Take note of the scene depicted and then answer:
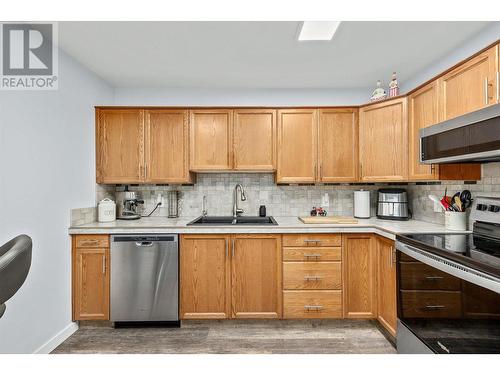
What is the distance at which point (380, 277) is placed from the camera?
7.98 feet

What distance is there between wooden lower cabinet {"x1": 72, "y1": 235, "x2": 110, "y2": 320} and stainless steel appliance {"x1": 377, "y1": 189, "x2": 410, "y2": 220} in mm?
2611

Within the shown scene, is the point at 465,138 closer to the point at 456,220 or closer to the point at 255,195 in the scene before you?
the point at 456,220

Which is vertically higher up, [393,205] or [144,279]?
[393,205]

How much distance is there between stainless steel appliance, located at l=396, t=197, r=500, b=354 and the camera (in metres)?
1.29

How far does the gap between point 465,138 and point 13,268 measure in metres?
2.06

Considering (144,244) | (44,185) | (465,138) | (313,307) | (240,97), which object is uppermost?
(240,97)

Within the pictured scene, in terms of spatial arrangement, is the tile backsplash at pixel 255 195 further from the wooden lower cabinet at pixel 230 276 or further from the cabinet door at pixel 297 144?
the wooden lower cabinet at pixel 230 276

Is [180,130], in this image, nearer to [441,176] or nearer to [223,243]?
[223,243]

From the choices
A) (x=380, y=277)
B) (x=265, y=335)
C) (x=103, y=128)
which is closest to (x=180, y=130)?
(x=103, y=128)

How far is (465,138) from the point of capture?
162 cm

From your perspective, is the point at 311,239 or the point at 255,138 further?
the point at 255,138

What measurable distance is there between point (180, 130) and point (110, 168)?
2.62 ft

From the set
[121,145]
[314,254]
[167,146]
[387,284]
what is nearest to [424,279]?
[387,284]

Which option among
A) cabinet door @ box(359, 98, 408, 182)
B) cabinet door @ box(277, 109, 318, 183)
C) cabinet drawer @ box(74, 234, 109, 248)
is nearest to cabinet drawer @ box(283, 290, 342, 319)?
cabinet door @ box(277, 109, 318, 183)
